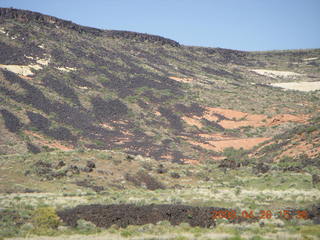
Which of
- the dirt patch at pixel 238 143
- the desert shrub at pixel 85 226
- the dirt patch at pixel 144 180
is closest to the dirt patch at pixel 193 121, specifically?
the dirt patch at pixel 238 143

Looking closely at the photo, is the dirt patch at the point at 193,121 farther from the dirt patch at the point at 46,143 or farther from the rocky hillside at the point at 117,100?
the dirt patch at the point at 46,143

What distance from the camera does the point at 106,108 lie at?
6525 centimetres

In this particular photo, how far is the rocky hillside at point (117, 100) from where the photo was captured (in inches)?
2041

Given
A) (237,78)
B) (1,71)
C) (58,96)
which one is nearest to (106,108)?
(58,96)

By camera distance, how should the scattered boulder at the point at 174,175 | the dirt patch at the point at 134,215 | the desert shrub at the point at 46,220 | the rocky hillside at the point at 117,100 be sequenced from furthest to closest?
the rocky hillside at the point at 117,100 → the scattered boulder at the point at 174,175 → the dirt patch at the point at 134,215 → the desert shrub at the point at 46,220

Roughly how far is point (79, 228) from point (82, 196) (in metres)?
8.24

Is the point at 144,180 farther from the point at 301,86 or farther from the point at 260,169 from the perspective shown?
the point at 301,86

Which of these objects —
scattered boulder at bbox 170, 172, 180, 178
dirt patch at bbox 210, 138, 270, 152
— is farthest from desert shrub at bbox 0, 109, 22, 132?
dirt patch at bbox 210, 138, 270, 152

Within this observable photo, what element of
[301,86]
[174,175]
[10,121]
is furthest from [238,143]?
[301,86]
